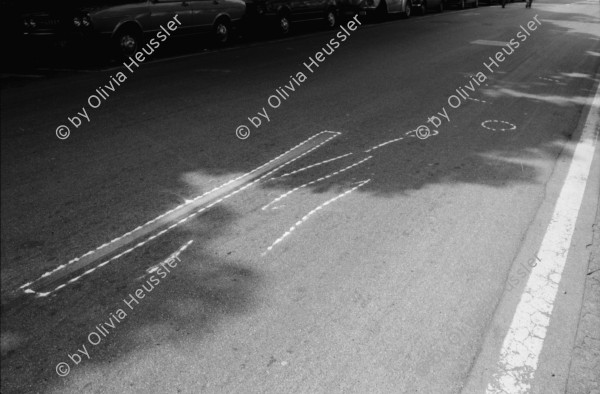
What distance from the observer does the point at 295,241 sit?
3873 mm

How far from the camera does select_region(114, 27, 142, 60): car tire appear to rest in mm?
11227

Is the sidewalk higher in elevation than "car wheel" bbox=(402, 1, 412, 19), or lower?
lower

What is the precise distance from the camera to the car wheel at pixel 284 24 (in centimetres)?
1614

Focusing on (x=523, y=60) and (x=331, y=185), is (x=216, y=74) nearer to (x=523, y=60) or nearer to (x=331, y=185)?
(x=331, y=185)

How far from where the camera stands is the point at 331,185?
480cm

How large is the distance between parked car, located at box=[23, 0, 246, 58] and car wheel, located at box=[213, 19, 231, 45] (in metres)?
1.10

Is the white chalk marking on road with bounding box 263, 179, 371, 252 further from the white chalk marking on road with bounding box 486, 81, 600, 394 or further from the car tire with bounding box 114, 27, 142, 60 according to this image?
the car tire with bounding box 114, 27, 142, 60

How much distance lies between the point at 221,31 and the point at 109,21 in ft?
12.6

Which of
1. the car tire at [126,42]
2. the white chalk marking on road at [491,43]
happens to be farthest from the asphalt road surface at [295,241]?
the white chalk marking on road at [491,43]

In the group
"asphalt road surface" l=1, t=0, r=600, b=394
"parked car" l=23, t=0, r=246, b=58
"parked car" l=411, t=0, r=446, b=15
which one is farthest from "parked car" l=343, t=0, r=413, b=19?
"asphalt road surface" l=1, t=0, r=600, b=394

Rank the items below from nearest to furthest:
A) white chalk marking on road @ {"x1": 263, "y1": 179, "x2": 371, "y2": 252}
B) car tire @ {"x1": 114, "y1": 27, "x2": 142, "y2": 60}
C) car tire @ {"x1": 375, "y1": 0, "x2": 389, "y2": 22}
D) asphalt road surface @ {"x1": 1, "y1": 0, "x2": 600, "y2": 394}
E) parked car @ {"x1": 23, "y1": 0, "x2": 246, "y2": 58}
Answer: asphalt road surface @ {"x1": 1, "y1": 0, "x2": 600, "y2": 394} → white chalk marking on road @ {"x1": 263, "y1": 179, "x2": 371, "y2": 252} → parked car @ {"x1": 23, "y1": 0, "x2": 246, "y2": 58} → car tire @ {"x1": 114, "y1": 27, "x2": 142, "y2": 60} → car tire @ {"x1": 375, "y1": 0, "x2": 389, "y2": 22}

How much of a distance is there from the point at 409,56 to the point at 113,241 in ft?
33.0

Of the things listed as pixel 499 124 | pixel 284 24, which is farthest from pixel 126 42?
pixel 499 124

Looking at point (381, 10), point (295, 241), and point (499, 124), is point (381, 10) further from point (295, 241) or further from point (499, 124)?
point (295, 241)
